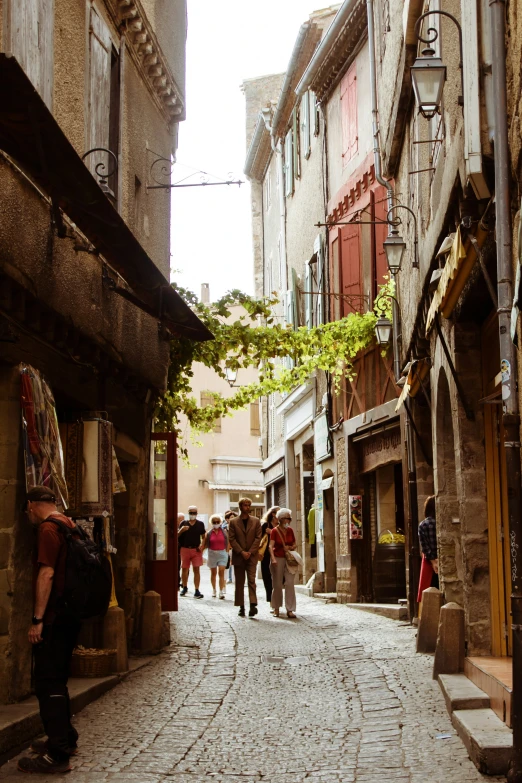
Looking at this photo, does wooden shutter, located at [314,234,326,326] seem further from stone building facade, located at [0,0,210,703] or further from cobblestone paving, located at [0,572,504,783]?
cobblestone paving, located at [0,572,504,783]

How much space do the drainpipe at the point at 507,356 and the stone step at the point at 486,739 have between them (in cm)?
29

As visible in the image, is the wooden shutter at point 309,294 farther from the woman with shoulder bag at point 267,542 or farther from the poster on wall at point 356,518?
the woman with shoulder bag at point 267,542

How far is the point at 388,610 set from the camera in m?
15.7

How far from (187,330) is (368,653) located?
12.7ft

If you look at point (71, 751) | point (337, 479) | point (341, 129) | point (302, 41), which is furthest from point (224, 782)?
point (302, 41)

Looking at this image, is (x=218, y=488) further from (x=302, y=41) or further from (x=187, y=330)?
(x=187, y=330)

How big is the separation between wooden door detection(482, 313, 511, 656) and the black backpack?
3632mm

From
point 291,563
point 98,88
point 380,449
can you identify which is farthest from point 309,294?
point 98,88

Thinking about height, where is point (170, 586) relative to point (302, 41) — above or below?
below

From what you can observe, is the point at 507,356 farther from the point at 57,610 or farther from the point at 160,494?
the point at 160,494

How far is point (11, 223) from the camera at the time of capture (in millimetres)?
7742

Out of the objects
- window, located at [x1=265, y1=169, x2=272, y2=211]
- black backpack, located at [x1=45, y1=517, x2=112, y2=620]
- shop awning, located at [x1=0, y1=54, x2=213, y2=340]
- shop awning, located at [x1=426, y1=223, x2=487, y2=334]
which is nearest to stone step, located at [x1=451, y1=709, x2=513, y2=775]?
black backpack, located at [x1=45, y1=517, x2=112, y2=620]

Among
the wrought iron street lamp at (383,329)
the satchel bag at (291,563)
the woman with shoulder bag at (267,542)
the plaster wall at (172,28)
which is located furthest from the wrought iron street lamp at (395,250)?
the woman with shoulder bag at (267,542)

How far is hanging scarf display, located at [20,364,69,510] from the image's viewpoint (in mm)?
7805
